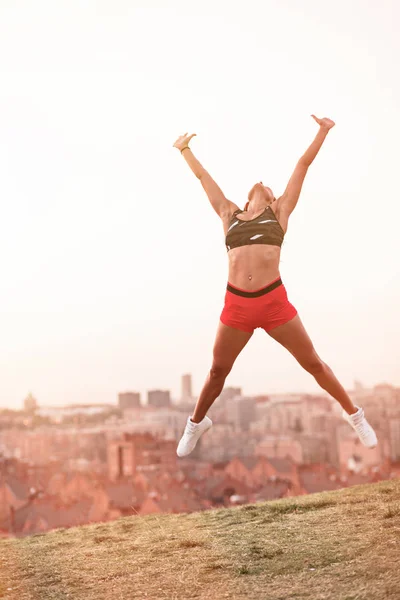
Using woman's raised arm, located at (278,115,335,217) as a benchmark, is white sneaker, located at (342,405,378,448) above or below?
below

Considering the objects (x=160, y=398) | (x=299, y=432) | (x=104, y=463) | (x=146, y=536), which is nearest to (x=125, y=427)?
(x=104, y=463)

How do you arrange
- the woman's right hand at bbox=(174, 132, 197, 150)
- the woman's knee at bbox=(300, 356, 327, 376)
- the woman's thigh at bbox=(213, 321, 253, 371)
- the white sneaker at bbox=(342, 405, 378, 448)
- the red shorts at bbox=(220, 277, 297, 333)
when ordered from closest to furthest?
the red shorts at bbox=(220, 277, 297, 333) → the woman's thigh at bbox=(213, 321, 253, 371) → the woman's knee at bbox=(300, 356, 327, 376) → the white sneaker at bbox=(342, 405, 378, 448) → the woman's right hand at bbox=(174, 132, 197, 150)

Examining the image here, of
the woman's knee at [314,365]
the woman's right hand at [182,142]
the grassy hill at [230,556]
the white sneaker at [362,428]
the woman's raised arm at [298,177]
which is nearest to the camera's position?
the grassy hill at [230,556]

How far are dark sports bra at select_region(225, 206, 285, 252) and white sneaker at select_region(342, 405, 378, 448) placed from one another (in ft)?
7.12

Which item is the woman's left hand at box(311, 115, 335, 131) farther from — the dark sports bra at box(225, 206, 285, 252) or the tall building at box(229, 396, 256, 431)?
the tall building at box(229, 396, 256, 431)

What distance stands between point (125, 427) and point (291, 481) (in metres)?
12.5

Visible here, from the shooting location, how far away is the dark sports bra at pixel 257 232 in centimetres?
709

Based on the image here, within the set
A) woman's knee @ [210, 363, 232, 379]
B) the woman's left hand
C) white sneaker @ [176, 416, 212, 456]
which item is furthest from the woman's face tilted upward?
white sneaker @ [176, 416, 212, 456]

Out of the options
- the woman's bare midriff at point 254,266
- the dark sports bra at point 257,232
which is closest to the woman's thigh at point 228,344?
the woman's bare midriff at point 254,266

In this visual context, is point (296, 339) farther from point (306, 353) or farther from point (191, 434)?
point (191, 434)

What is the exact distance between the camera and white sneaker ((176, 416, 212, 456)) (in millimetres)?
7879

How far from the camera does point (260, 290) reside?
693 centimetres

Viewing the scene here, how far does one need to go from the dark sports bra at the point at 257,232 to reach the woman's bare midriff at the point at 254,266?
0.07 meters

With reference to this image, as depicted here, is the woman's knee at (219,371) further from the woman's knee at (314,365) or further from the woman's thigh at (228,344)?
the woman's knee at (314,365)
